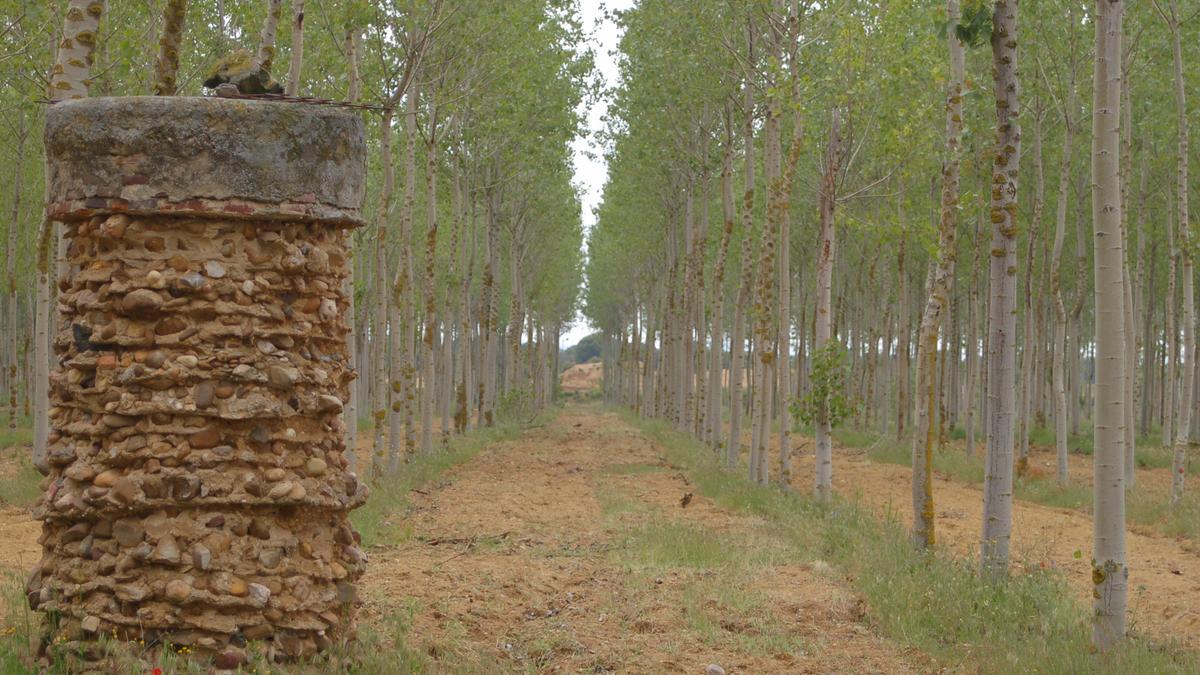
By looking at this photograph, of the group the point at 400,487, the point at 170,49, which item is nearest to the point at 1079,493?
the point at 400,487

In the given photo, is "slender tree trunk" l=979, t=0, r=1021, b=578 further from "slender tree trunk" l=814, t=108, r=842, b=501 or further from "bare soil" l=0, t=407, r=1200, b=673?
"slender tree trunk" l=814, t=108, r=842, b=501

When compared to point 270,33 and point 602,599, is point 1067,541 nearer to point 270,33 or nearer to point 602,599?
point 602,599

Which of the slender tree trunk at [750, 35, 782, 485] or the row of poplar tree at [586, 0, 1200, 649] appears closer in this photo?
the row of poplar tree at [586, 0, 1200, 649]

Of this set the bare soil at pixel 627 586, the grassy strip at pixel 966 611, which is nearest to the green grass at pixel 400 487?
the bare soil at pixel 627 586

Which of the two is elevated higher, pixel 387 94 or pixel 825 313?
pixel 387 94

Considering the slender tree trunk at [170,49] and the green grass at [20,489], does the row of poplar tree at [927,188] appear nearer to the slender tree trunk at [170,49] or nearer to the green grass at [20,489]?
the slender tree trunk at [170,49]

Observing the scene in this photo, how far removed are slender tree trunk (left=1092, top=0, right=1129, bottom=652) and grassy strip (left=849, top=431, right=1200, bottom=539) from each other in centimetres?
838

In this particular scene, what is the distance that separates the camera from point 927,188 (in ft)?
94.6

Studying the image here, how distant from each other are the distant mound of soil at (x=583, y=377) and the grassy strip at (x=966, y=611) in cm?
9624

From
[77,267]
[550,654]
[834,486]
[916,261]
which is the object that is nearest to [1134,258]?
[916,261]

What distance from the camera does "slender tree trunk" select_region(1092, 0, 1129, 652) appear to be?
23.7ft

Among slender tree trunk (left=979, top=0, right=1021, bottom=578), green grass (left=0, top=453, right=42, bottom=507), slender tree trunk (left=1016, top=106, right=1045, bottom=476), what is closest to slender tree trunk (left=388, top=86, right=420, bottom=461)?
green grass (left=0, top=453, right=42, bottom=507)

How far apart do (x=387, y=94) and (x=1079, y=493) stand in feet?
46.0

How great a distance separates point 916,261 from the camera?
114 feet
